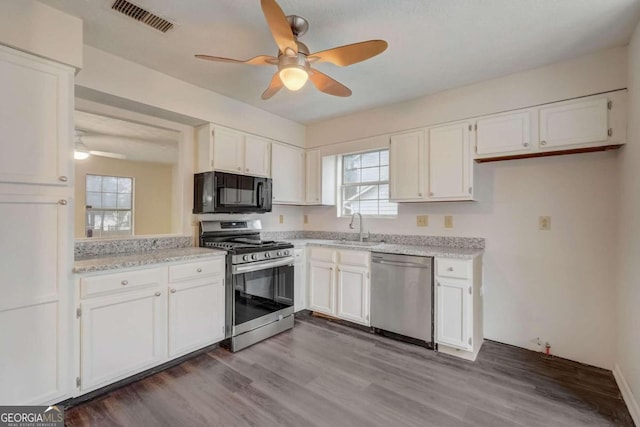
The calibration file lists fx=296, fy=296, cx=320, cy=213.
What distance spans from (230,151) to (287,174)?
902 millimetres

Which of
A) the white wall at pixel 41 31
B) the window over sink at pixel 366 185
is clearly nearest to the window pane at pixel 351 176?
the window over sink at pixel 366 185

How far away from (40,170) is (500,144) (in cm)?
343

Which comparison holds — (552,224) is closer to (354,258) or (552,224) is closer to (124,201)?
(354,258)

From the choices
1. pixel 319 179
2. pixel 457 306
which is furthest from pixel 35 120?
pixel 457 306

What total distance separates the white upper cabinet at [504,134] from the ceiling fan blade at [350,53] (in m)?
1.54

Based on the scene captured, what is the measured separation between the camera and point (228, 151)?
3.18 meters

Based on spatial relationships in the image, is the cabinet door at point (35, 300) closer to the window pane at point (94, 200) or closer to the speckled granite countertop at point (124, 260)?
the speckled granite countertop at point (124, 260)

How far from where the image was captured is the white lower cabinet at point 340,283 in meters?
3.15

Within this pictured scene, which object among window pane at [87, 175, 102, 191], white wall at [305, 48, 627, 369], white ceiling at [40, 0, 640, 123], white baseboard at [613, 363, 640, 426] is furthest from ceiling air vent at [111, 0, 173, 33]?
white baseboard at [613, 363, 640, 426]

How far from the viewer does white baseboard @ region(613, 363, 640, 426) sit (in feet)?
5.80

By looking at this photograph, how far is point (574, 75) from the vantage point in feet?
7.84

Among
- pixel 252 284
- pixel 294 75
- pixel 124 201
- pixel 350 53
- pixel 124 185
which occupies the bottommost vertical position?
pixel 252 284

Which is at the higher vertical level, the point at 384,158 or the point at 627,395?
the point at 384,158

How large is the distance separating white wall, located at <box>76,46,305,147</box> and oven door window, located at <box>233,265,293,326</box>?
5.37 feet
